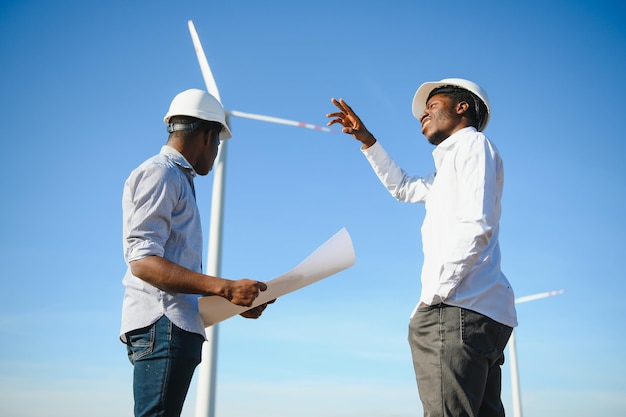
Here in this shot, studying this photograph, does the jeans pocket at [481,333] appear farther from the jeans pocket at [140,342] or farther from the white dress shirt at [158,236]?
the jeans pocket at [140,342]

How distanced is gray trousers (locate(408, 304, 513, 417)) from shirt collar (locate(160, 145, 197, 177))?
207 centimetres

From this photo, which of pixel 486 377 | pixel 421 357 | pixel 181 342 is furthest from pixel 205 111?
pixel 486 377

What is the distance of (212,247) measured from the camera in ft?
69.4

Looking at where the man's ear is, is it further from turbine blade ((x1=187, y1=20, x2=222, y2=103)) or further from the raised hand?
turbine blade ((x1=187, y1=20, x2=222, y2=103))

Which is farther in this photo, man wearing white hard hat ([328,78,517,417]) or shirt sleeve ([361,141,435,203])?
shirt sleeve ([361,141,435,203])

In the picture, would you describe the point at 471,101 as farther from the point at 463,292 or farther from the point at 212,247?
the point at 212,247

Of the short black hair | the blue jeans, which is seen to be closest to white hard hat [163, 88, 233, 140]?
the blue jeans

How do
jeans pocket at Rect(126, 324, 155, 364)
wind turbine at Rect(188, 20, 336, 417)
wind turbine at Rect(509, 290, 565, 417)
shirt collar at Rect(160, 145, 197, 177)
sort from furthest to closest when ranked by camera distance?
wind turbine at Rect(509, 290, 565, 417) → wind turbine at Rect(188, 20, 336, 417) → shirt collar at Rect(160, 145, 197, 177) → jeans pocket at Rect(126, 324, 155, 364)

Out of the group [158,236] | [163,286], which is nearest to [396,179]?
[158,236]

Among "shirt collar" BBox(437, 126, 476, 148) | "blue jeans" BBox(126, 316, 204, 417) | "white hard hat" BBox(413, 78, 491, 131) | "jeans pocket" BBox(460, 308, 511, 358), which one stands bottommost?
"blue jeans" BBox(126, 316, 204, 417)

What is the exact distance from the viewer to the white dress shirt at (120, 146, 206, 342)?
14.3 feet

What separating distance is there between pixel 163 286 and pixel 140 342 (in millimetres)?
419

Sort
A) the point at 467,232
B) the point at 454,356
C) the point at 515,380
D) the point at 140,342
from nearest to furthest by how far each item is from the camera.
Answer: the point at 140,342 < the point at 454,356 < the point at 467,232 < the point at 515,380

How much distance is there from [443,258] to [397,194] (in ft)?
7.33
